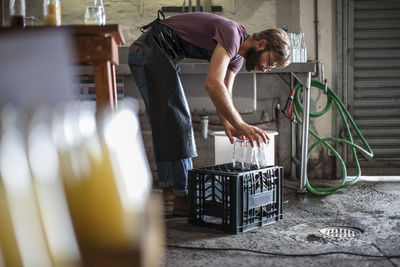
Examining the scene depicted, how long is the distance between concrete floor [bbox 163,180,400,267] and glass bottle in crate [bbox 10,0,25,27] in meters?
1.08

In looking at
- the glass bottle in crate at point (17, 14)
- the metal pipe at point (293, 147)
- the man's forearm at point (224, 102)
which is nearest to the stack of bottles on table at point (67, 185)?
the glass bottle in crate at point (17, 14)

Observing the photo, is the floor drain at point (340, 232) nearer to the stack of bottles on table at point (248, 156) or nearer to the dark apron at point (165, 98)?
the stack of bottles on table at point (248, 156)

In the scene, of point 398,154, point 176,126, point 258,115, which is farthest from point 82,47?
point 398,154

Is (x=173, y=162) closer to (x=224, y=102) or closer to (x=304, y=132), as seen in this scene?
(x=224, y=102)

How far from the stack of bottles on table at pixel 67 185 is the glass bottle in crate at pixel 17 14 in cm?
127

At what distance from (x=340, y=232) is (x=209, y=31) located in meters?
1.25

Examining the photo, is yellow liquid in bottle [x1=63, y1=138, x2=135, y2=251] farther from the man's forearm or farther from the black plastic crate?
the man's forearm

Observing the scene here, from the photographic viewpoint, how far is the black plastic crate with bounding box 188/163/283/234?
2186 millimetres

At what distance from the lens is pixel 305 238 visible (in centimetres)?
215

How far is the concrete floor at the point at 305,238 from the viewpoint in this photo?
5.92ft

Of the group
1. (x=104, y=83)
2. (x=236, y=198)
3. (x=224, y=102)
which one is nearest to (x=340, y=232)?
(x=236, y=198)

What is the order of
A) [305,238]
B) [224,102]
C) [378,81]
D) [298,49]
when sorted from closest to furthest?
1. [305,238]
2. [224,102]
3. [298,49]
4. [378,81]

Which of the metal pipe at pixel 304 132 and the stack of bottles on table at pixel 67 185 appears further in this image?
the metal pipe at pixel 304 132

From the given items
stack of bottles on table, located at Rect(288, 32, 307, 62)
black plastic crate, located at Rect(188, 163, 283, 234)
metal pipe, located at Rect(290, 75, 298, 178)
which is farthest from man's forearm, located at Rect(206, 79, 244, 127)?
metal pipe, located at Rect(290, 75, 298, 178)
